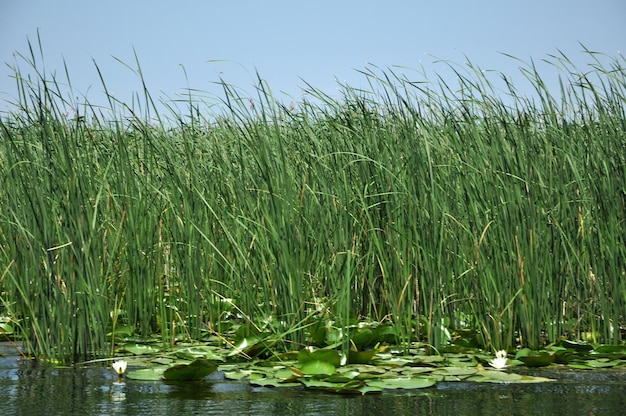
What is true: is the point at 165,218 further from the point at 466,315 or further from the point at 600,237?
the point at 600,237

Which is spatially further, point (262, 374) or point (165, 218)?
point (165, 218)

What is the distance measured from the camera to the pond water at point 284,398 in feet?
8.07

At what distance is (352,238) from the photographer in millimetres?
3775

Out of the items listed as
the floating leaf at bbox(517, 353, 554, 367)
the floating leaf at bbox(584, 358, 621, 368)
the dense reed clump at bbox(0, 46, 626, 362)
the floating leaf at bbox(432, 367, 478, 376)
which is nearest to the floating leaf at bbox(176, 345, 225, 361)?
the dense reed clump at bbox(0, 46, 626, 362)

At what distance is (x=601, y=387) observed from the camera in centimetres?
278

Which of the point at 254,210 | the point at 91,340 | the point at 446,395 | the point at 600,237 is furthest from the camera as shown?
the point at 254,210

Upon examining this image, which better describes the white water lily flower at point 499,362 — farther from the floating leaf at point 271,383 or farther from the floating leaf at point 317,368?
the floating leaf at point 271,383

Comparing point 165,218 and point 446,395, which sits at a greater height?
point 165,218

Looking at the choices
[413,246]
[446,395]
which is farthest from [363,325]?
[446,395]

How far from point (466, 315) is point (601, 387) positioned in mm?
1000

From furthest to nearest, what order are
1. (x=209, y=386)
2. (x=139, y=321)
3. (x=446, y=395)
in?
(x=139, y=321) → (x=209, y=386) → (x=446, y=395)

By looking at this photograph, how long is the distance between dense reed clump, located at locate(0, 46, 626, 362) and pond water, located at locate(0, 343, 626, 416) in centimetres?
40

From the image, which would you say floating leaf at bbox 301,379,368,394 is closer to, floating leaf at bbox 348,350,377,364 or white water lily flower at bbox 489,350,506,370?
floating leaf at bbox 348,350,377,364

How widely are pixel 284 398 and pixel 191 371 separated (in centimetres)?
44
